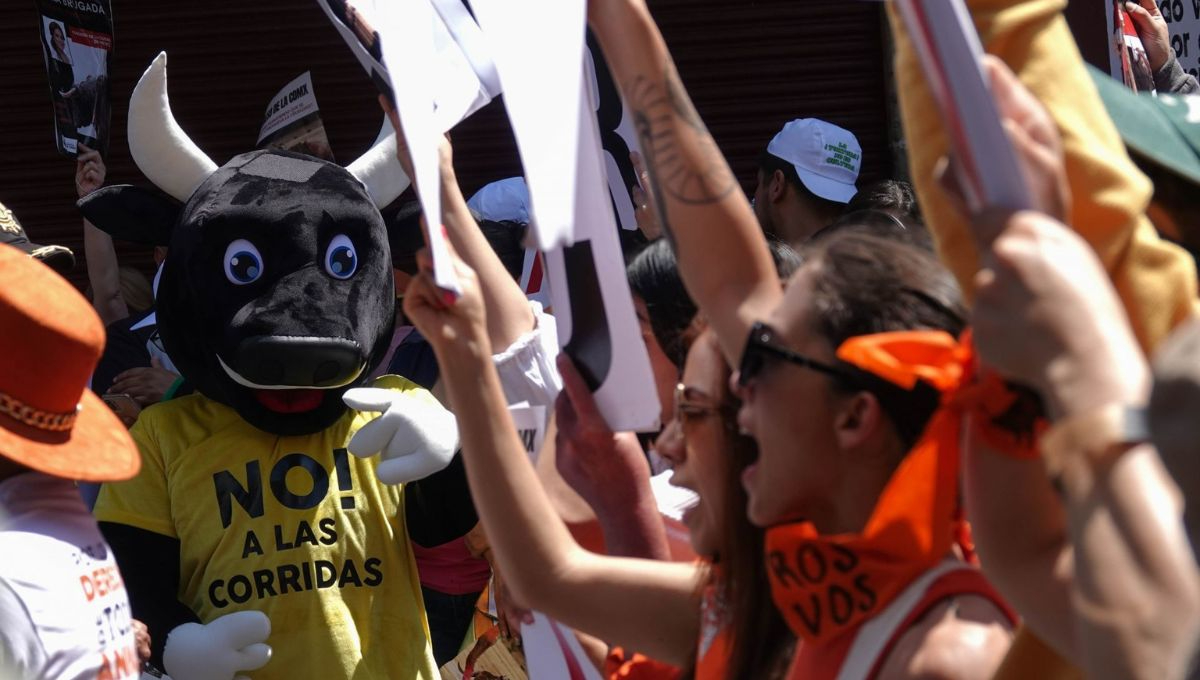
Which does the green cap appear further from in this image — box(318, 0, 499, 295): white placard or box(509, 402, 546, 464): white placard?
box(509, 402, 546, 464): white placard

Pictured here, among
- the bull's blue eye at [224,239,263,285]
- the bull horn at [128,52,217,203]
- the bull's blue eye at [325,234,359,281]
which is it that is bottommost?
the bull's blue eye at [325,234,359,281]

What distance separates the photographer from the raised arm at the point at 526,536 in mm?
1838

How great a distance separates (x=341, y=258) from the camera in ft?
11.6

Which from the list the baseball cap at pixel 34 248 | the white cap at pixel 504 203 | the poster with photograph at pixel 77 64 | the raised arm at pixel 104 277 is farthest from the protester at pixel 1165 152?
the raised arm at pixel 104 277

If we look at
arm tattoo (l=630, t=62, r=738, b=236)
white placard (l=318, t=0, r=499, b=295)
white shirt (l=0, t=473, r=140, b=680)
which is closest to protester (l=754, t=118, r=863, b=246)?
white placard (l=318, t=0, r=499, b=295)

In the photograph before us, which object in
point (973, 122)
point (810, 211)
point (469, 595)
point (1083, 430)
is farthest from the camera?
point (810, 211)

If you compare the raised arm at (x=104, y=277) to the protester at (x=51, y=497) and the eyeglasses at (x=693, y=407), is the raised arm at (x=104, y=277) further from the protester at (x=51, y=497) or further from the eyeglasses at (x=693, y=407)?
the eyeglasses at (x=693, y=407)

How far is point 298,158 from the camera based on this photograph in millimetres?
3670

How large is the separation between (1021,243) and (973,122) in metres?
0.14

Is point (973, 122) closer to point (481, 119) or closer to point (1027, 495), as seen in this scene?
point (1027, 495)

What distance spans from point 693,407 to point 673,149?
0.35m

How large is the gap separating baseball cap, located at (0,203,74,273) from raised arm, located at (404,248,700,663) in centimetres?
240

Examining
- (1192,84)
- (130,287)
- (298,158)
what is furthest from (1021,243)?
(130,287)

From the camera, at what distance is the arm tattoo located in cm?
186
